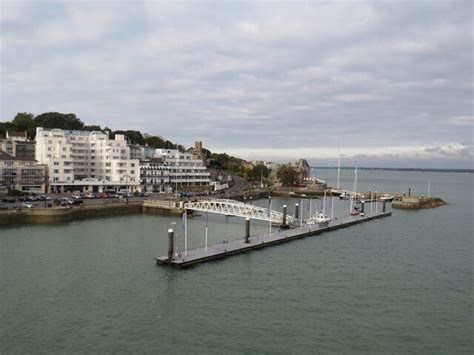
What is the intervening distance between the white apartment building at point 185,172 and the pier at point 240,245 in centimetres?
4970

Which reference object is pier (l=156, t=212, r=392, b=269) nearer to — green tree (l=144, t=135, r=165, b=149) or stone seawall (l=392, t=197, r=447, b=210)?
stone seawall (l=392, t=197, r=447, b=210)

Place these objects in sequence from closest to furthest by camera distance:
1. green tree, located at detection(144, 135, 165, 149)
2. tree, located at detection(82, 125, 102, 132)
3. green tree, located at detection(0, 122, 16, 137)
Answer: green tree, located at detection(0, 122, 16, 137) < tree, located at detection(82, 125, 102, 132) < green tree, located at detection(144, 135, 165, 149)

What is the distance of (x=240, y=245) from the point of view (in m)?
Result: 41.6

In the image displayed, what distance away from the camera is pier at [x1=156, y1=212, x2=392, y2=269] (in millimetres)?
35094

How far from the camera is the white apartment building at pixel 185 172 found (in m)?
102

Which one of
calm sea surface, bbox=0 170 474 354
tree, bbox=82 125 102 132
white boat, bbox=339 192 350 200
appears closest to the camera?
calm sea surface, bbox=0 170 474 354

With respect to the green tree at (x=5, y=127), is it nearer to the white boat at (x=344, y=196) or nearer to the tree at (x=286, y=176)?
the tree at (x=286, y=176)

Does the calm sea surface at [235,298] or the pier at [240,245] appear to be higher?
the pier at [240,245]

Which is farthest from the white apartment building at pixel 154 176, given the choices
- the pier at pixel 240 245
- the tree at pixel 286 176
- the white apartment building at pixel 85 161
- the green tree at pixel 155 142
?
the green tree at pixel 155 142

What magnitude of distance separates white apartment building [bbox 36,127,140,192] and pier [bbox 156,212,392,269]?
49.0 m

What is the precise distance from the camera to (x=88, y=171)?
316 feet

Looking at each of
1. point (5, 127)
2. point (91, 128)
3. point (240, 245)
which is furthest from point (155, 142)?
point (240, 245)

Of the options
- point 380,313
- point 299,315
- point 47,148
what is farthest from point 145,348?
point 47,148

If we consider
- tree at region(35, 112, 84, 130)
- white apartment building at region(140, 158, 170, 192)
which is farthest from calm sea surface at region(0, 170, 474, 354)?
tree at region(35, 112, 84, 130)
